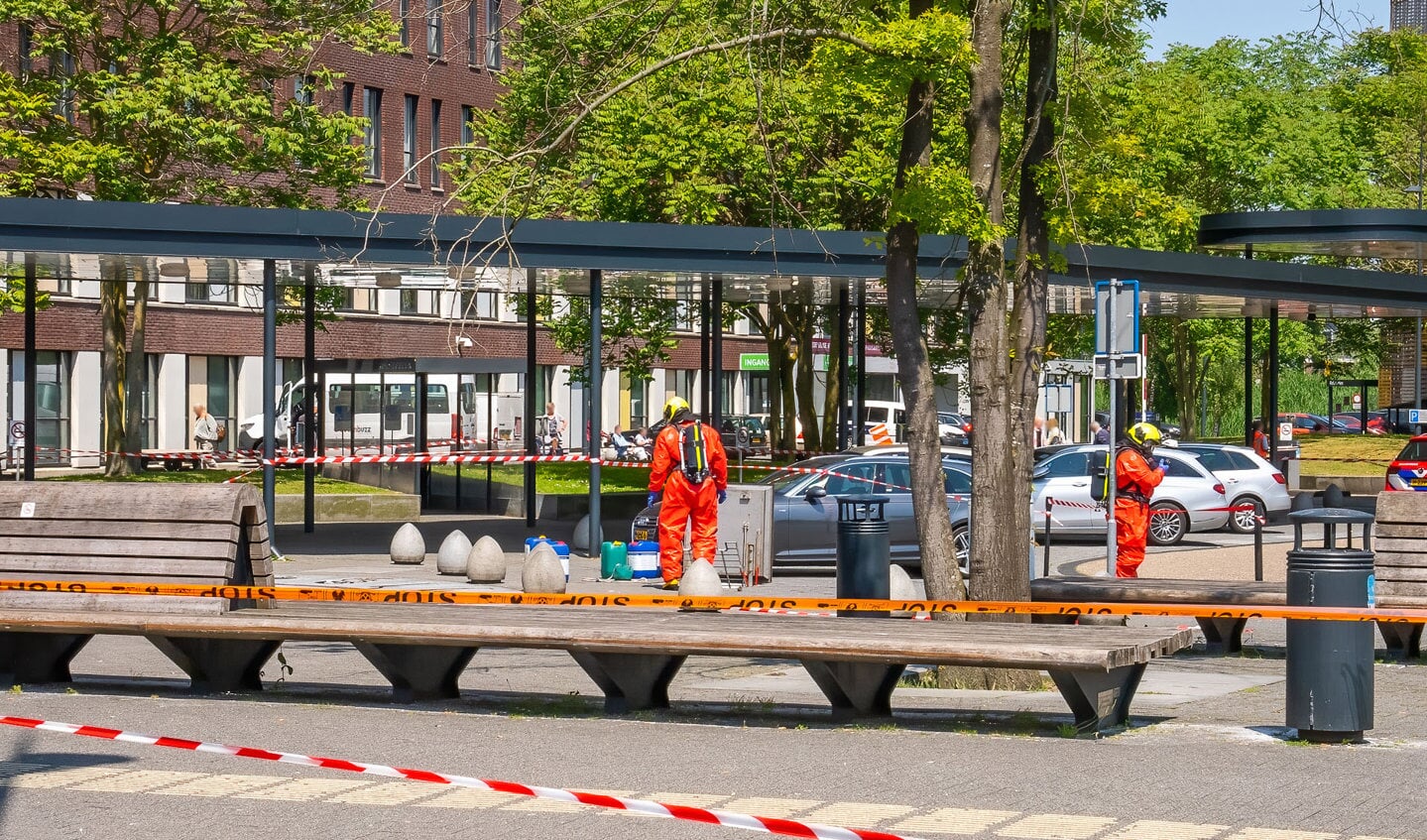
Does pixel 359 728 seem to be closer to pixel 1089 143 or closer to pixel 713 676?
pixel 713 676

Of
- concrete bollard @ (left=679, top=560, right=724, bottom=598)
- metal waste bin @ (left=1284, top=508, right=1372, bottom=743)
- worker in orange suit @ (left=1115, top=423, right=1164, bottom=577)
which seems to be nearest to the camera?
metal waste bin @ (left=1284, top=508, right=1372, bottom=743)

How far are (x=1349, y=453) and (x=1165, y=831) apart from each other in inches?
1665

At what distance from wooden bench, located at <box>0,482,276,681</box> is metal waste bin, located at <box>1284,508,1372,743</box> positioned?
5699mm

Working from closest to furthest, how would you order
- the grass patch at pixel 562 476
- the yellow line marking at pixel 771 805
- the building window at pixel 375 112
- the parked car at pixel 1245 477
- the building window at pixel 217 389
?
the yellow line marking at pixel 771 805
the parked car at pixel 1245 477
the grass patch at pixel 562 476
the building window at pixel 217 389
the building window at pixel 375 112

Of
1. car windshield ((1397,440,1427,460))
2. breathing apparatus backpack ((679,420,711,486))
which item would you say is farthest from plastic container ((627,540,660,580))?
car windshield ((1397,440,1427,460))

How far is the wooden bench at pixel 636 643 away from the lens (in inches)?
363

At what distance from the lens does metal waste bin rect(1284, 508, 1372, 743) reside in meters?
9.16

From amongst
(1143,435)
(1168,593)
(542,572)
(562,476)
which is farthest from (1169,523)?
(562,476)

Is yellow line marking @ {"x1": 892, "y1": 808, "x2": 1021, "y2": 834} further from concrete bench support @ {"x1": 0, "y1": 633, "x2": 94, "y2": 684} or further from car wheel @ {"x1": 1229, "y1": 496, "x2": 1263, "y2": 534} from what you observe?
car wheel @ {"x1": 1229, "y1": 496, "x2": 1263, "y2": 534}

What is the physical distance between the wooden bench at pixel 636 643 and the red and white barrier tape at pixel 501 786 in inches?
41.6

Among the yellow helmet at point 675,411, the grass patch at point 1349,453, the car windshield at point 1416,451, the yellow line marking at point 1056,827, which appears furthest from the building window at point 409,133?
the yellow line marking at point 1056,827

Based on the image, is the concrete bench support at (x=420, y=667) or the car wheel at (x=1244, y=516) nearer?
the concrete bench support at (x=420, y=667)

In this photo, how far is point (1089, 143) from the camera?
472 inches

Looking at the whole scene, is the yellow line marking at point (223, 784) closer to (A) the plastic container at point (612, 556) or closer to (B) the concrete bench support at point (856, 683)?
(B) the concrete bench support at point (856, 683)
